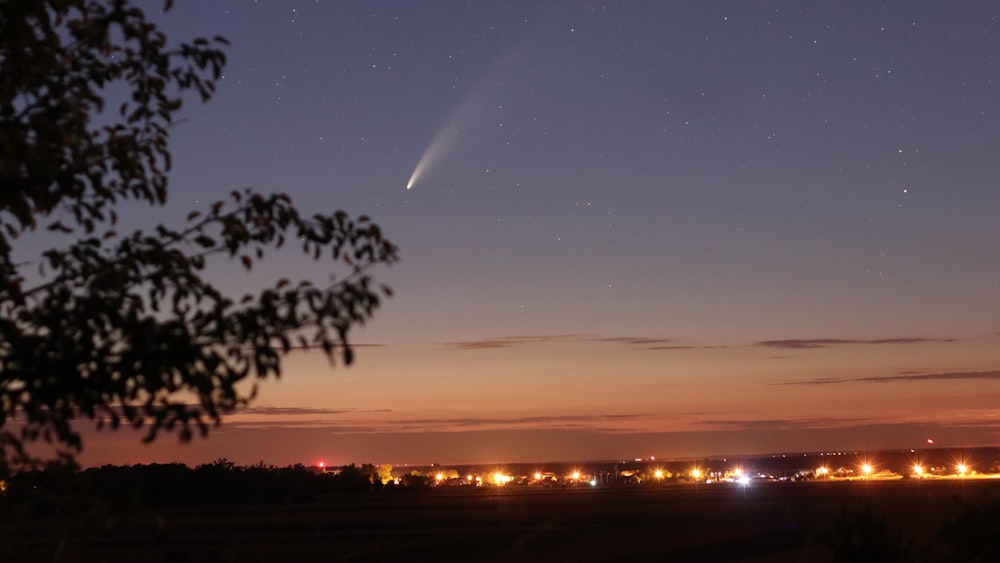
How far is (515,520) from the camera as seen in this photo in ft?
193

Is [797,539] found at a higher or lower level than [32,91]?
lower

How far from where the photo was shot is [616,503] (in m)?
78.2

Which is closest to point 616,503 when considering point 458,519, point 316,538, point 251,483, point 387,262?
point 458,519

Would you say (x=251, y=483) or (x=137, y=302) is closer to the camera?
(x=137, y=302)

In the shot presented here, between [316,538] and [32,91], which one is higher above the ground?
[32,91]

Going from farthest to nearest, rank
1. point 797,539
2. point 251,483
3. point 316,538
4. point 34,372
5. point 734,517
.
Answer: point 251,483 → point 734,517 → point 316,538 → point 797,539 → point 34,372

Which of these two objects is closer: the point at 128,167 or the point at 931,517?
the point at 128,167

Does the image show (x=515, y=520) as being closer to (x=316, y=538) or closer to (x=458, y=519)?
(x=458, y=519)

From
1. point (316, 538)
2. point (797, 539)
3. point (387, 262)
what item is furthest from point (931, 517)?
point (387, 262)

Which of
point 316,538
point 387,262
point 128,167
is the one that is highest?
point 128,167

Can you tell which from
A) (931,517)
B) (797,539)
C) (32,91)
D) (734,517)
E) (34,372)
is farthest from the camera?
(734,517)

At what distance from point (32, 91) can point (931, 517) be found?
51404 mm

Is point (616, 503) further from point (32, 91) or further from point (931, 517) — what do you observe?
point (32, 91)

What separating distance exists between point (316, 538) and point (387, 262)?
43253mm
